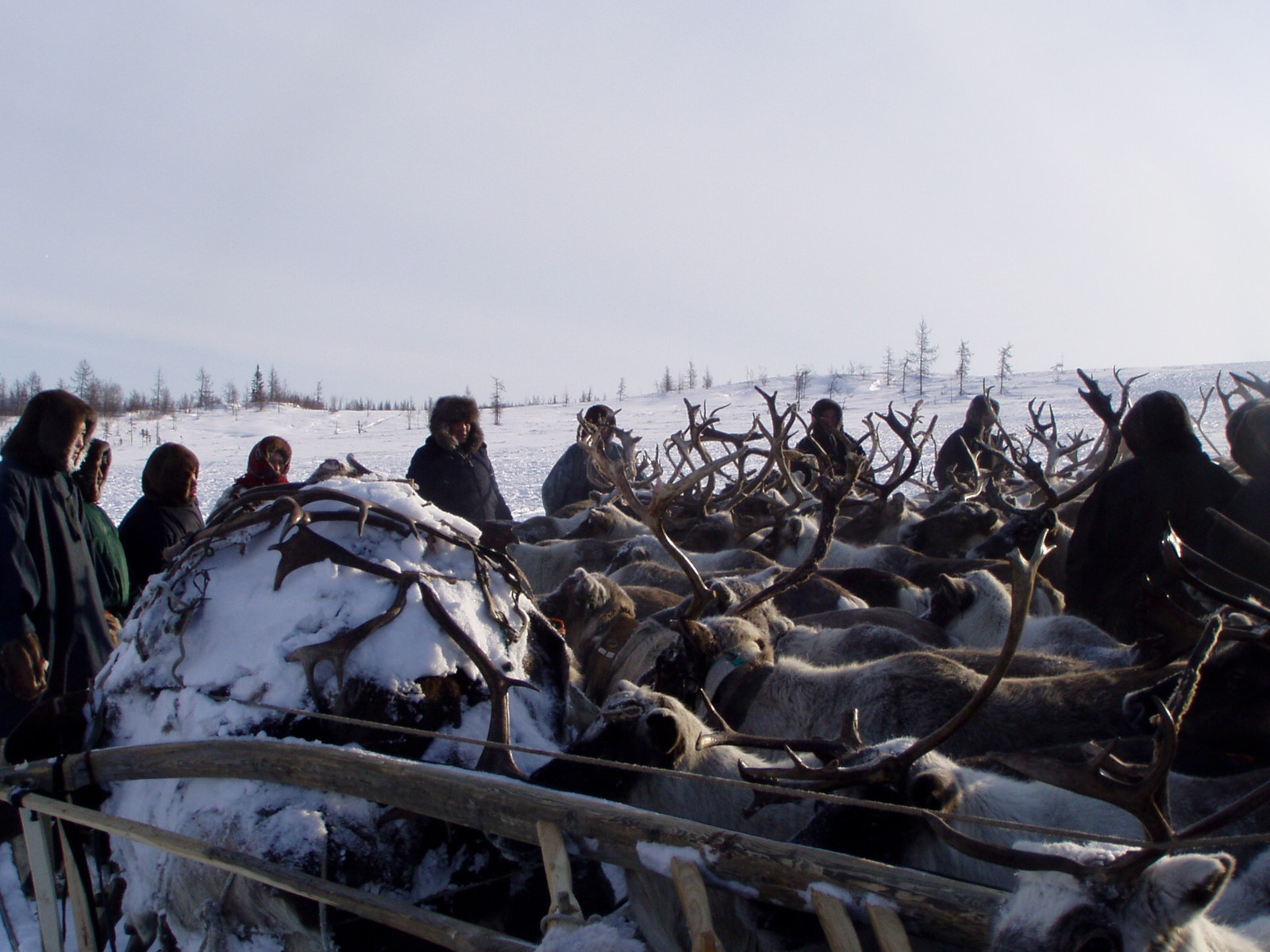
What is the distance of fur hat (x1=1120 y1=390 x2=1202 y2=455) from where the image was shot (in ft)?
15.4

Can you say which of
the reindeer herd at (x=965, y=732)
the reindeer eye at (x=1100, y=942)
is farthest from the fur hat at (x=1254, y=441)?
the reindeer eye at (x=1100, y=942)

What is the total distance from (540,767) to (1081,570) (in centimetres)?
401

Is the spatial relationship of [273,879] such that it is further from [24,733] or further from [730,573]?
[730,573]

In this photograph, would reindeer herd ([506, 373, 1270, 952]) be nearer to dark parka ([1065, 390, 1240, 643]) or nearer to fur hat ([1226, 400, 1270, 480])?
dark parka ([1065, 390, 1240, 643])

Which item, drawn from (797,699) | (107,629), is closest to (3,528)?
(107,629)

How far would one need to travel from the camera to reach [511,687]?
2.25m

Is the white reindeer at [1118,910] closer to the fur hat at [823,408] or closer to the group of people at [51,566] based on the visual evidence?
the group of people at [51,566]

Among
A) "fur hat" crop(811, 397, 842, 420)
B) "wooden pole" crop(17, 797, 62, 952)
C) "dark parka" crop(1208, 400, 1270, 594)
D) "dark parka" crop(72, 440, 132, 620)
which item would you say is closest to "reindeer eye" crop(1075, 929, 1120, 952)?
"wooden pole" crop(17, 797, 62, 952)

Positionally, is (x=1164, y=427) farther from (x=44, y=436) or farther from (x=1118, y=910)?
(x=44, y=436)

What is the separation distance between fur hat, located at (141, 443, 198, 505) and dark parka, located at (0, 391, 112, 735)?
3.26ft

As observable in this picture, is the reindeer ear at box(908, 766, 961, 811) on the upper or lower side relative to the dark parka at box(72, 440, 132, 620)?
lower

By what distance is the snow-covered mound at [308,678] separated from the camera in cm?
184

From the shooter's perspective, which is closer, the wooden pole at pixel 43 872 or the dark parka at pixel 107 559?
the wooden pole at pixel 43 872

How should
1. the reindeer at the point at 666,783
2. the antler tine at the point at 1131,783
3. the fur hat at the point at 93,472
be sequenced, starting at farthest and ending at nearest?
the fur hat at the point at 93,472 → the reindeer at the point at 666,783 → the antler tine at the point at 1131,783
